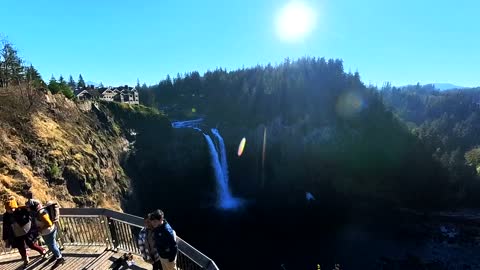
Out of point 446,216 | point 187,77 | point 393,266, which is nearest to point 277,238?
point 393,266

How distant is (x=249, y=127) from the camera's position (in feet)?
220

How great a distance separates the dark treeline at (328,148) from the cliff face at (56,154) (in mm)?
26105

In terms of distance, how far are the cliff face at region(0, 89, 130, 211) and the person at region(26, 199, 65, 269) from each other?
11.2 meters

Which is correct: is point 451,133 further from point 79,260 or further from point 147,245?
point 147,245

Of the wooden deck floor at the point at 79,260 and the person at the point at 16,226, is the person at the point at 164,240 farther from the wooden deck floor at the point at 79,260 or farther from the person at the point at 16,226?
the person at the point at 16,226

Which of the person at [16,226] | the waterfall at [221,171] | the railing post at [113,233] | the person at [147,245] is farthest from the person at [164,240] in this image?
the waterfall at [221,171]

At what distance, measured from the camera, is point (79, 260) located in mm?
8805

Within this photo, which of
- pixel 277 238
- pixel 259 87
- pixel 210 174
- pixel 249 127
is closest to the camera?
pixel 277 238

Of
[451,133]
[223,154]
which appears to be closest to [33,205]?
[223,154]

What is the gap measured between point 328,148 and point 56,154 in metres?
48.9

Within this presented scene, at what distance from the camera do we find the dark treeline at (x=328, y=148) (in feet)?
193

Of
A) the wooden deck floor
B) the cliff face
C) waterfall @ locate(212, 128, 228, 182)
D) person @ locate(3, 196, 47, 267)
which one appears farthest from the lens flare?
person @ locate(3, 196, 47, 267)

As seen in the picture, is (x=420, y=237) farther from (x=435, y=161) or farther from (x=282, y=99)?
(x=282, y=99)

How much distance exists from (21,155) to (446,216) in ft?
185
